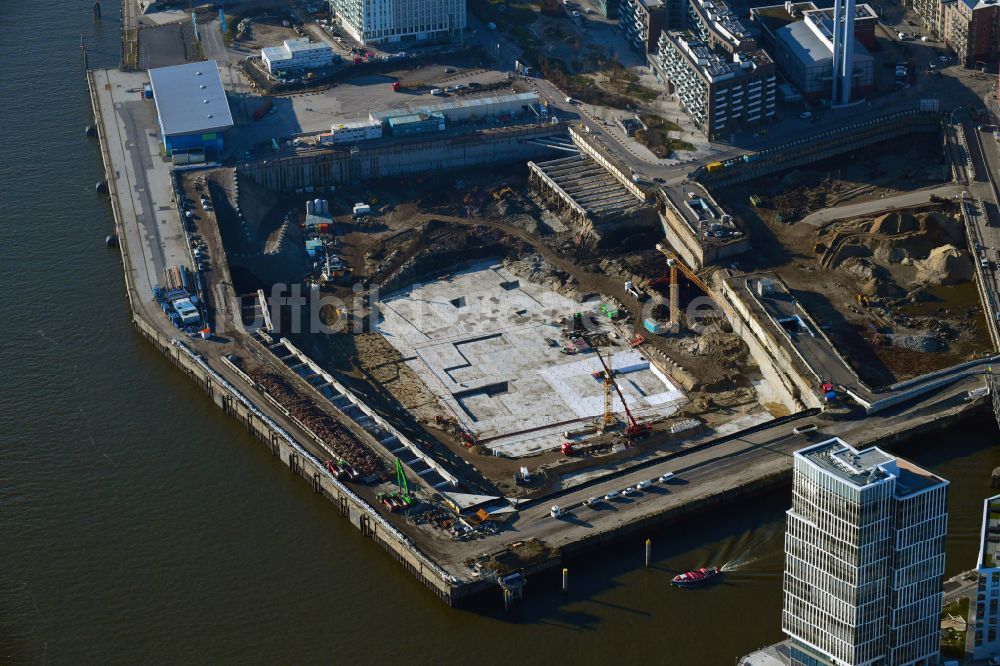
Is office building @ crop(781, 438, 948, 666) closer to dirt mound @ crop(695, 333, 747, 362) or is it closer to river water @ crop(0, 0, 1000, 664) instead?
river water @ crop(0, 0, 1000, 664)

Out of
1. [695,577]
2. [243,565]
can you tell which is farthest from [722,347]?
[243,565]

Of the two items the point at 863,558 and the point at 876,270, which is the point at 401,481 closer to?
the point at 863,558

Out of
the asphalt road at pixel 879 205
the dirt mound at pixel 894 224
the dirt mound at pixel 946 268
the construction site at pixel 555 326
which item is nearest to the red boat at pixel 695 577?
the construction site at pixel 555 326

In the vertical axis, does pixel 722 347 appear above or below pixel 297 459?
above

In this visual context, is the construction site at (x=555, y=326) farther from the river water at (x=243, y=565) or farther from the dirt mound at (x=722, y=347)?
the river water at (x=243, y=565)

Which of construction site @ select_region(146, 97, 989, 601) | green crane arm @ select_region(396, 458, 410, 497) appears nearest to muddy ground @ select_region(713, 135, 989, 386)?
construction site @ select_region(146, 97, 989, 601)

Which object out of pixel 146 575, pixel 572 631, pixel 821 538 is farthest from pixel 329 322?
pixel 821 538
